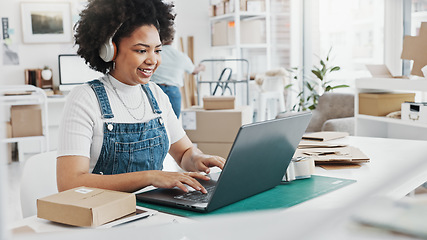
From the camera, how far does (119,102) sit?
150 cm

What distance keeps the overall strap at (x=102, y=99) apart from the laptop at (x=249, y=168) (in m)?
0.36

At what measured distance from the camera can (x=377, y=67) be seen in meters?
3.41

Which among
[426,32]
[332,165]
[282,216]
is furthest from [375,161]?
[426,32]

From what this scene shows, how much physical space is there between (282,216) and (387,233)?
29 millimetres

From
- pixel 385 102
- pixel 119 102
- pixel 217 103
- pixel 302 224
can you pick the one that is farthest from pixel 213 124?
pixel 302 224

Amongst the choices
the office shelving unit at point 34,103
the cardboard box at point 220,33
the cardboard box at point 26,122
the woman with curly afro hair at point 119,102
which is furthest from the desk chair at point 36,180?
the cardboard box at point 220,33

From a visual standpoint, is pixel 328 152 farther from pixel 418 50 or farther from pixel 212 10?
pixel 212 10

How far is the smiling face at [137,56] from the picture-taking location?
1.49 metres

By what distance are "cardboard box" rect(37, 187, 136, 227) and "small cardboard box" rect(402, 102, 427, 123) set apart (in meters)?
2.35

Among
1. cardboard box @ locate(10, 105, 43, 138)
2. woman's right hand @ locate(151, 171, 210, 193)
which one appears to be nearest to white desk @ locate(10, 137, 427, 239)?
woman's right hand @ locate(151, 171, 210, 193)

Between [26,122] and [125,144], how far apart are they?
3504 mm

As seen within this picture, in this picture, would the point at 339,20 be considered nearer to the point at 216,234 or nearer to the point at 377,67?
the point at 377,67

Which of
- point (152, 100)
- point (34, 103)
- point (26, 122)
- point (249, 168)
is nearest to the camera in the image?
point (249, 168)

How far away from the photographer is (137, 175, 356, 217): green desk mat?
1.01 metres
